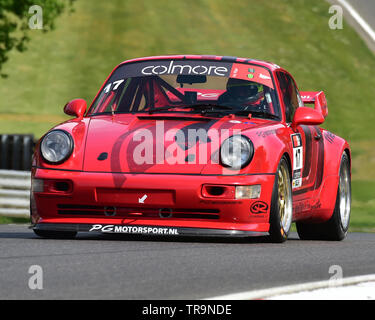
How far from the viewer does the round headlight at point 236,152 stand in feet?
24.9

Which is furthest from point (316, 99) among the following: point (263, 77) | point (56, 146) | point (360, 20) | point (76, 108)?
point (360, 20)

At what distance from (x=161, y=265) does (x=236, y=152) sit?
1541 mm

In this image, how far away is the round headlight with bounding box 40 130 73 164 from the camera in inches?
307

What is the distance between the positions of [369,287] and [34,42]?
45.4 meters

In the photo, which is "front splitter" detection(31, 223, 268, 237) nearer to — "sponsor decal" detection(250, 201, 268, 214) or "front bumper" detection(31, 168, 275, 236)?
"front bumper" detection(31, 168, 275, 236)

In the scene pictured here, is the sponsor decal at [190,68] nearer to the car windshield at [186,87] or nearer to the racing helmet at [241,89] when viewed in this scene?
the car windshield at [186,87]

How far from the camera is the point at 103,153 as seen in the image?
7.73 metres

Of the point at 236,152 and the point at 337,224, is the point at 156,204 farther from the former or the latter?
the point at 337,224

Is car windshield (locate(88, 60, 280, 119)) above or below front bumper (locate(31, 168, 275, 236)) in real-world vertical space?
above

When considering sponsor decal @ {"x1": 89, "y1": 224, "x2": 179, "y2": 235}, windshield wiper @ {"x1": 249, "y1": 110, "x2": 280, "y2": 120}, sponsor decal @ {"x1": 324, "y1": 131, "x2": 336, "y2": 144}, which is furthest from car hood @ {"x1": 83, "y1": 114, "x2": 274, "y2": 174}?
sponsor decal @ {"x1": 324, "y1": 131, "x2": 336, "y2": 144}

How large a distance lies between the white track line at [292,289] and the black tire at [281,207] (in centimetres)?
195

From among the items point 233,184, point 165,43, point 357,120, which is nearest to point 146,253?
point 233,184

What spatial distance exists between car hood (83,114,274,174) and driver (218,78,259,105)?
76 centimetres
